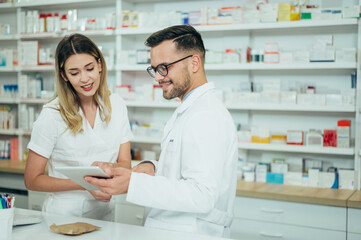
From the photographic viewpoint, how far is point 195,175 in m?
1.53

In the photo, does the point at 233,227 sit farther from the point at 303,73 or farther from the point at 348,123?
the point at 303,73

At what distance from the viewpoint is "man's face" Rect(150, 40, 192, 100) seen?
173 centimetres

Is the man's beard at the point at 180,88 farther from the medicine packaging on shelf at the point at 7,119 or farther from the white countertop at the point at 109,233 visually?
the medicine packaging on shelf at the point at 7,119

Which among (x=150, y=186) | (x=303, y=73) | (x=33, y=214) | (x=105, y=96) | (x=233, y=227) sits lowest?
(x=233, y=227)

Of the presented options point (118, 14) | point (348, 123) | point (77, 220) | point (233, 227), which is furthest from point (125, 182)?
point (118, 14)

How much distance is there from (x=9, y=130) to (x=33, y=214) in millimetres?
2989

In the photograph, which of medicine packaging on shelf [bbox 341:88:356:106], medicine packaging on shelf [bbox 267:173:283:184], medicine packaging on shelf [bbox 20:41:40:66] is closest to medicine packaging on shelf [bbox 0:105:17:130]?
medicine packaging on shelf [bbox 20:41:40:66]

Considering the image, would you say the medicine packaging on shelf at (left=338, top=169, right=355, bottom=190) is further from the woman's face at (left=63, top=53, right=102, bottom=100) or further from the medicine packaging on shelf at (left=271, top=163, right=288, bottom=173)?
the woman's face at (left=63, top=53, right=102, bottom=100)

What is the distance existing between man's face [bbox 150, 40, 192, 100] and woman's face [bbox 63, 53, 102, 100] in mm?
550

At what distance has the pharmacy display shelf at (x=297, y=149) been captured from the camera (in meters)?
3.37

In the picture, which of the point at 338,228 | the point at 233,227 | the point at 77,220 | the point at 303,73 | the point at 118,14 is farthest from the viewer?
the point at 118,14

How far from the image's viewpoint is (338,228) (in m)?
2.98

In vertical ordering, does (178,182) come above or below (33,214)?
above

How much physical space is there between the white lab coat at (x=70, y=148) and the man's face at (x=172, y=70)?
63cm
